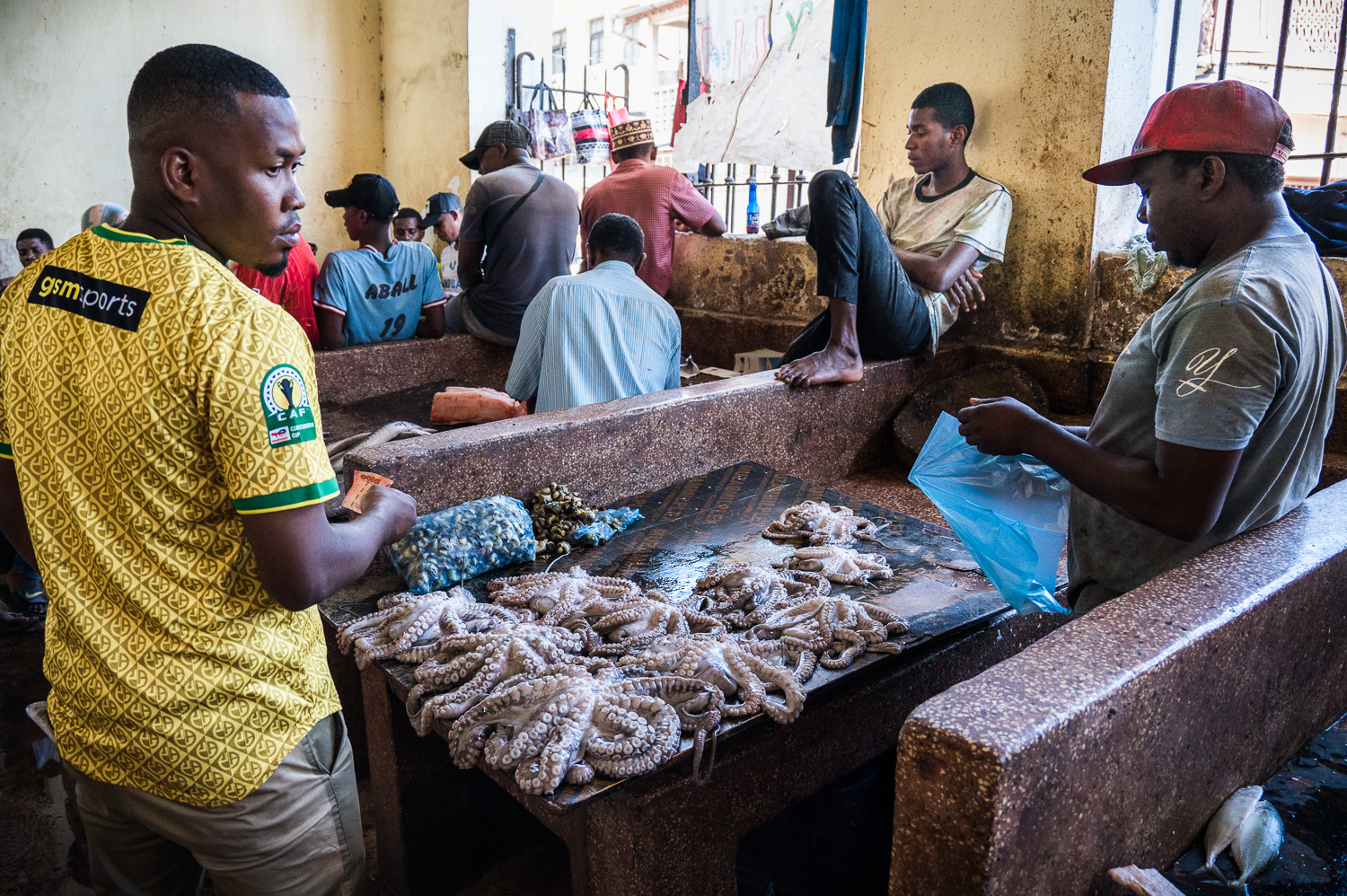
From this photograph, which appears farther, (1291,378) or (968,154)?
(968,154)

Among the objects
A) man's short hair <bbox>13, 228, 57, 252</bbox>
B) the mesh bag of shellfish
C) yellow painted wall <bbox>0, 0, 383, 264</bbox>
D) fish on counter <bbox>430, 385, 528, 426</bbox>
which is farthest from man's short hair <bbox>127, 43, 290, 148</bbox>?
yellow painted wall <bbox>0, 0, 383, 264</bbox>

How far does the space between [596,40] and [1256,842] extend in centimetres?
1422

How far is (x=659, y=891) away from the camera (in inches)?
81.0

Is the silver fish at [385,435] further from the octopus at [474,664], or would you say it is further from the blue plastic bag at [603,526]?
the octopus at [474,664]

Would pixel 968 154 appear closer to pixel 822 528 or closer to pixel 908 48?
pixel 908 48

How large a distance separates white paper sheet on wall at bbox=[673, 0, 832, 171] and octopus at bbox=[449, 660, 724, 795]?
4.79 meters

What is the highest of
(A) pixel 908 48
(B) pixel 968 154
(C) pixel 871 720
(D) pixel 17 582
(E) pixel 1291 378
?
(A) pixel 908 48

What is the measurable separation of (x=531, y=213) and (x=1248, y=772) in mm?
4873

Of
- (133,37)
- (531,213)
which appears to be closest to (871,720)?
(531,213)

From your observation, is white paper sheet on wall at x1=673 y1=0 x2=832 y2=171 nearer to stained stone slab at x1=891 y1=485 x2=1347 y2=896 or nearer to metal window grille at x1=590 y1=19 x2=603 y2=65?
stained stone slab at x1=891 y1=485 x2=1347 y2=896

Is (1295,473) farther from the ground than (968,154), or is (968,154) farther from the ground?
(968,154)

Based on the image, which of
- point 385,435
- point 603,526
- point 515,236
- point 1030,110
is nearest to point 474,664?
point 603,526

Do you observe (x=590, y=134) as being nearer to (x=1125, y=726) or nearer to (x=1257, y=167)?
(x=1257, y=167)

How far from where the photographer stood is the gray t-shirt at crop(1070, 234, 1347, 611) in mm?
1764
